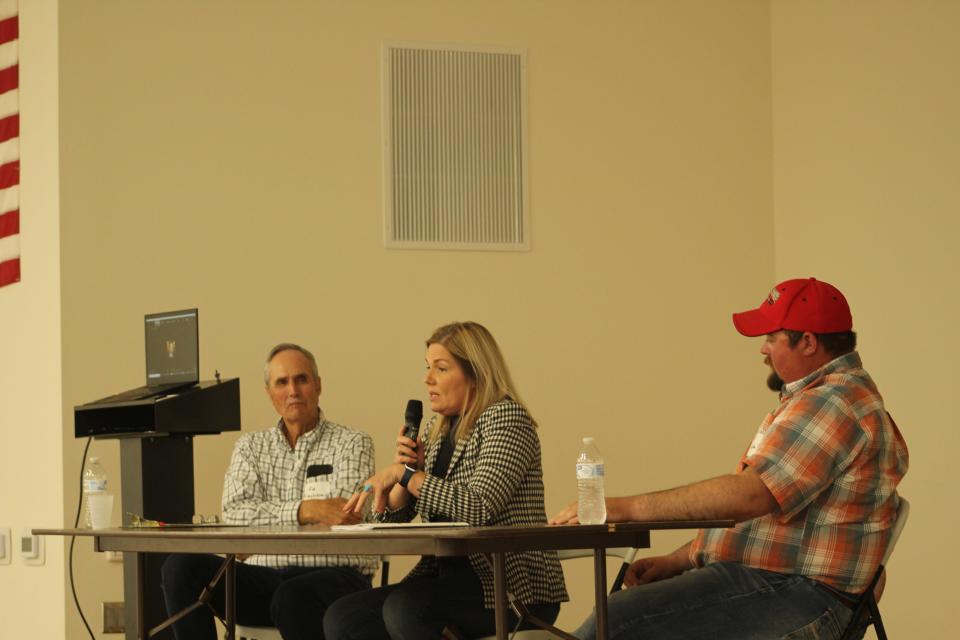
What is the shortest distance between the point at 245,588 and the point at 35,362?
1.80 meters

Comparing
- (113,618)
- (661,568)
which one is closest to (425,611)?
(661,568)

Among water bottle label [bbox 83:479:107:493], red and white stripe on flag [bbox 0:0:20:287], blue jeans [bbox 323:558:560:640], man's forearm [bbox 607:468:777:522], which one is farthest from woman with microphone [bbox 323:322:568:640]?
red and white stripe on flag [bbox 0:0:20:287]

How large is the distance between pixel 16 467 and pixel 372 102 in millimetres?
2120

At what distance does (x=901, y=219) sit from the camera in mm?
4934

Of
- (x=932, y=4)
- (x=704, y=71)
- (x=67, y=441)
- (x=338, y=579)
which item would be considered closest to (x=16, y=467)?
(x=67, y=441)

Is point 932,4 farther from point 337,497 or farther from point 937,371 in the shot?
point 337,497

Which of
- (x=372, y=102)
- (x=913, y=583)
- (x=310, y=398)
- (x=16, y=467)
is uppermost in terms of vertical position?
(x=372, y=102)

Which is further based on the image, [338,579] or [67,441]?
[67,441]

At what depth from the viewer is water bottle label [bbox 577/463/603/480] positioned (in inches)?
109

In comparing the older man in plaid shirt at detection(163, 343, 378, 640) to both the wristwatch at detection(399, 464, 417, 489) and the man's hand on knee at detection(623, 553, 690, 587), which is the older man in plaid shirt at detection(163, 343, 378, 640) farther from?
the man's hand on knee at detection(623, 553, 690, 587)

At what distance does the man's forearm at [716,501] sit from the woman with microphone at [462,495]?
1.52 feet

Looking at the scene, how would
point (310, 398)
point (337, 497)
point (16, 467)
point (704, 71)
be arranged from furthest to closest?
point (704, 71)
point (16, 467)
point (310, 398)
point (337, 497)

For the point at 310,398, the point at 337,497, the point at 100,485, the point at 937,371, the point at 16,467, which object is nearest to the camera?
the point at 100,485

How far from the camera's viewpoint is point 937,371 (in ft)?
15.5
